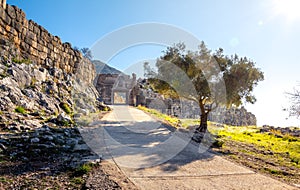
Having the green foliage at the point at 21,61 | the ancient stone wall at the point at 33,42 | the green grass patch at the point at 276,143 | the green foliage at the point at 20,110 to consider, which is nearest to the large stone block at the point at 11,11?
the ancient stone wall at the point at 33,42

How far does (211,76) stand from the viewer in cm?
1066

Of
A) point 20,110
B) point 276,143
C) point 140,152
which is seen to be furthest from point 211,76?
point 20,110

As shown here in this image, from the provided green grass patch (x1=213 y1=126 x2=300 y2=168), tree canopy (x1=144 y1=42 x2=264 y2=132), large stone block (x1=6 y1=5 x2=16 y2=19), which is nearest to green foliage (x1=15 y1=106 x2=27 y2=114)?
large stone block (x1=6 y1=5 x2=16 y2=19)

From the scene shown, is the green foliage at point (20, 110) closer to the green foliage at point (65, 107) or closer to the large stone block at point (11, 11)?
the green foliage at point (65, 107)

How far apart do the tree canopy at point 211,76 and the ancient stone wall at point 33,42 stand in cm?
613

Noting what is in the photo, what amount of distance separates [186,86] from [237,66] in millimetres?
2569

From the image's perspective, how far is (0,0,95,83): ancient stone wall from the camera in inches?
336

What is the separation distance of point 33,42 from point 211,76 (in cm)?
857

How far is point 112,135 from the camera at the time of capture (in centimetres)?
731

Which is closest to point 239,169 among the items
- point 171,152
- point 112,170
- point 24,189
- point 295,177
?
point 295,177

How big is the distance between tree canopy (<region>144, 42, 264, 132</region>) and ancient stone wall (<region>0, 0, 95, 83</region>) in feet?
20.1

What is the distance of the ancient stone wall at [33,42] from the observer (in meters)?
8.55

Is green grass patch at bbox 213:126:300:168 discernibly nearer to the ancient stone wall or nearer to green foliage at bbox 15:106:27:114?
Result: green foliage at bbox 15:106:27:114

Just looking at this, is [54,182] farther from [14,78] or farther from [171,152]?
[14,78]
